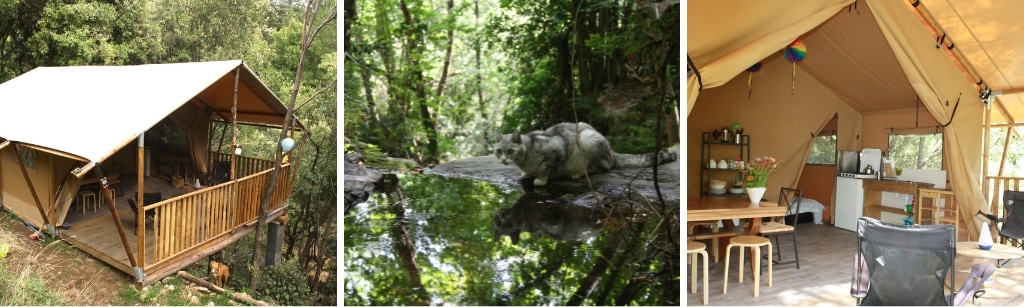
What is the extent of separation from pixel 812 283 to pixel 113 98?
15.0 ft

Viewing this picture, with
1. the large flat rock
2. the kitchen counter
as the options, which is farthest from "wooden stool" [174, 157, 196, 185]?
the kitchen counter

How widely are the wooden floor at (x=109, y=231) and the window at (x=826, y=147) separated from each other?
6.55m

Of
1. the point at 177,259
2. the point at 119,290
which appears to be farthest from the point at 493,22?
the point at 119,290

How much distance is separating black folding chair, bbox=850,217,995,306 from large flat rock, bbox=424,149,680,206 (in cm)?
120

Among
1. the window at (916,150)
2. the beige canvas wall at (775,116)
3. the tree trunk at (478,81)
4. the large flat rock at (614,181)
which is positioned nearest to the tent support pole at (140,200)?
the large flat rock at (614,181)

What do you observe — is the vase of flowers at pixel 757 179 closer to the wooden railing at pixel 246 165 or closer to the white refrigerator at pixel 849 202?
the white refrigerator at pixel 849 202

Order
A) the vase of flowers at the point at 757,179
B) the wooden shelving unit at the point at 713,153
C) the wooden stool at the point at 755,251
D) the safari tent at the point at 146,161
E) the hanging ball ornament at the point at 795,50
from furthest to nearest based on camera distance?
the wooden shelving unit at the point at 713,153 < the hanging ball ornament at the point at 795,50 < the vase of flowers at the point at 757,179 < the wooden stool at the point at 755,251 < the safari tent at the point at 146,161

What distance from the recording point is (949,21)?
4676mm

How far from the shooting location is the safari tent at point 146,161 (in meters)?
3.10

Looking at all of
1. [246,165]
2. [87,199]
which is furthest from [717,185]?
[87,199]

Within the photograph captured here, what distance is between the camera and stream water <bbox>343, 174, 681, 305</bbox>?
377 cm

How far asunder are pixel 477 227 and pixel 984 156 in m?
5.18

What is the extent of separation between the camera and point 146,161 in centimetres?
315

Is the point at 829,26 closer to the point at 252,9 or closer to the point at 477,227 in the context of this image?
the point at 477,227
